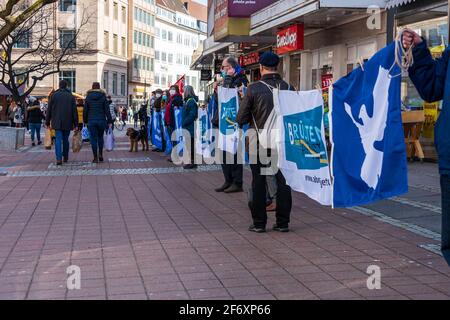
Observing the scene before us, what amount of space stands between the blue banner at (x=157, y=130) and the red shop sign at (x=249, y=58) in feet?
25.0

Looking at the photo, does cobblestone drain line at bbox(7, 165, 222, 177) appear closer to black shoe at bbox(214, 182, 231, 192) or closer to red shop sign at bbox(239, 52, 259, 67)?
black shoe at bbox(214, 182, 231, 192)

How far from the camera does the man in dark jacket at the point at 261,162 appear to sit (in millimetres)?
7359

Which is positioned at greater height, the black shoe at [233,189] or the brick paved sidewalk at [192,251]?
the black shoe at [233,189]

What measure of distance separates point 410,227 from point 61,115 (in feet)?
33.3

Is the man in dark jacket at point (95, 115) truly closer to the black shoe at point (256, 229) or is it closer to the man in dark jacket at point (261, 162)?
the man in dark jacket at point (261, 162)

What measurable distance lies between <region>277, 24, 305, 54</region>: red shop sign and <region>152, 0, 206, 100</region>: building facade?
81.9 meters

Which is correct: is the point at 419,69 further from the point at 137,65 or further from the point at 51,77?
the point at 137,65

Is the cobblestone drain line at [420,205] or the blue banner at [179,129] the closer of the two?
the cobblestone drain line at [420,205]

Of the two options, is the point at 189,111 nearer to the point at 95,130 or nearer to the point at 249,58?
the point at 95,130

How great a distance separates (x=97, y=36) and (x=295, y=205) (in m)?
68.9

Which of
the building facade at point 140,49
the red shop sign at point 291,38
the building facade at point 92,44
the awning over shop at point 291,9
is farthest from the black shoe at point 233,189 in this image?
the building facade at point 140,49

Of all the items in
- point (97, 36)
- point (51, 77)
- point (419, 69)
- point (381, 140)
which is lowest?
point (381, 140)
